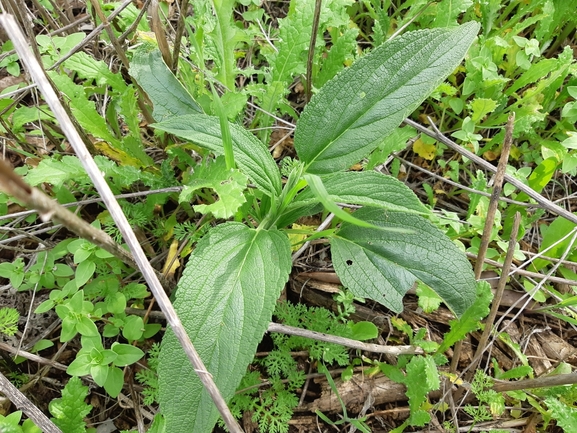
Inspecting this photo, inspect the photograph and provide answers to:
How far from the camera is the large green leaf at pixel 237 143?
1.39 meters

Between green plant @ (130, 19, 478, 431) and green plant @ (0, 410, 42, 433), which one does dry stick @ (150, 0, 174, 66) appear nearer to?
green plant @ (130, 19, 478, 431)

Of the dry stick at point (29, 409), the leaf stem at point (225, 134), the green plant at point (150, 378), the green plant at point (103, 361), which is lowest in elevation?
the green plant at point (150, 378)

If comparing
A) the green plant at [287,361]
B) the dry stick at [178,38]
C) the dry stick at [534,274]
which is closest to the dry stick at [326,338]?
the green plant at [287,361]

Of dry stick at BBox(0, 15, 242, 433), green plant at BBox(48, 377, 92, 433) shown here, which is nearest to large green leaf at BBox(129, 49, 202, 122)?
dry stick at BBox(0, 15, 242, 433)

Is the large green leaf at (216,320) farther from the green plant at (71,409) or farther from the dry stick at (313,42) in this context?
the dry stick at (313,42)

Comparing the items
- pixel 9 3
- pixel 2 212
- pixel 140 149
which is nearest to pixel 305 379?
pixel 140 149

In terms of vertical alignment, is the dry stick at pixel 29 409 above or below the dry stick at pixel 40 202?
below

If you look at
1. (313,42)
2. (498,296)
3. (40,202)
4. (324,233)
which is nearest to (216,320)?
(324,233)

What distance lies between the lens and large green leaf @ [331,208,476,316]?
1.39 meters

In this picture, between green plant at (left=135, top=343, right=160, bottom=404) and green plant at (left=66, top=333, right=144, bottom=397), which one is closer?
green plant at (left=66, top=333, right=144, bottom=397)

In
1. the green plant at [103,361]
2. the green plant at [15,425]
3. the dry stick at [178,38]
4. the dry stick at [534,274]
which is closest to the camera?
the green plant at [15,425]

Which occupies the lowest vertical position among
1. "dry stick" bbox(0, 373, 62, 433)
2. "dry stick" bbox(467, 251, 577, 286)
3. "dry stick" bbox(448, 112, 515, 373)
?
"dry stick" bbox(0, 373, 62, 433)

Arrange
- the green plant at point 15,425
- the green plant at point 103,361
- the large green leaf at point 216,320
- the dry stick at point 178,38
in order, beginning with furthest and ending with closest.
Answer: the dry stick at point 178,38, the green plant at point 103,361, the green plant at point 15,425, the large green leaf at point 216,320

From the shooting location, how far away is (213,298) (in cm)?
129
